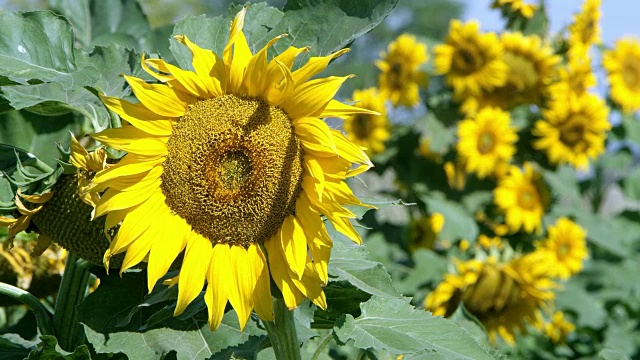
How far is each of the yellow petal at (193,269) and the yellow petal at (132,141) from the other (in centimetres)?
11

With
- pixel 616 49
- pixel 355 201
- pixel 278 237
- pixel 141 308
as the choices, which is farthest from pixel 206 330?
pixel 616 49

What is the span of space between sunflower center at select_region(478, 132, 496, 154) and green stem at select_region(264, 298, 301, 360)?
268 centimetres

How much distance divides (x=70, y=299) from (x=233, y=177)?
33 centimetres

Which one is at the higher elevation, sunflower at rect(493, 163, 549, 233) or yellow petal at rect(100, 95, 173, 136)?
yellow petal at rect(100, 95, 173, 136)

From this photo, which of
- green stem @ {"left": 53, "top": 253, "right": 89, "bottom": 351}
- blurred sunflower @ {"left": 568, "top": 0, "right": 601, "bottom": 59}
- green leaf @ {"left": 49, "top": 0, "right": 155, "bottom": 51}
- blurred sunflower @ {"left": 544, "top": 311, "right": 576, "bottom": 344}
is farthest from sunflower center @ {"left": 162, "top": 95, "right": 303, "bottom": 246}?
blurred sunflower @ {"left": 568, "top": 0, "right": 601, "bottom": 59}

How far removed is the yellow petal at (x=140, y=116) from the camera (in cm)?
106

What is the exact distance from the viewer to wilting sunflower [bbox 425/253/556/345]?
301cm

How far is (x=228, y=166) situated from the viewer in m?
1.10

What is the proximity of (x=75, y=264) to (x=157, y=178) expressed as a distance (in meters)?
0.25

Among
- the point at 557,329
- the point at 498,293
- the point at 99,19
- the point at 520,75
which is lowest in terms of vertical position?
the point at 557,329

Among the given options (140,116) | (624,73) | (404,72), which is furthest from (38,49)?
(624,73)

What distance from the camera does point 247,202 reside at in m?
1.08

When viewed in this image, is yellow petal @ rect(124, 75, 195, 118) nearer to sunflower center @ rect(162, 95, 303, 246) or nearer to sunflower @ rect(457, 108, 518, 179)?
sunflower center @ rect(162, 95, 303, 246)

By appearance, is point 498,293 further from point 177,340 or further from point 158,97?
point 158,97
